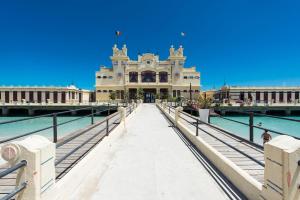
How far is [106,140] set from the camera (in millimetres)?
7859

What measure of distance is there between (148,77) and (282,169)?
6859cm

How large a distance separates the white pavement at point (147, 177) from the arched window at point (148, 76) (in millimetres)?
64109

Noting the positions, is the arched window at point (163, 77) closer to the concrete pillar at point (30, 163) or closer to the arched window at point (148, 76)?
the arched window at point (148, 76)

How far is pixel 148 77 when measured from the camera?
234ft

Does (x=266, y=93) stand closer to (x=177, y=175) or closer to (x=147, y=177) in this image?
(x=177, y=175)

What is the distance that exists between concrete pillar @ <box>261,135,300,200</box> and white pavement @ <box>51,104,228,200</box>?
3.21 feet

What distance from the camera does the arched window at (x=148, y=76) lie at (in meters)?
71.3

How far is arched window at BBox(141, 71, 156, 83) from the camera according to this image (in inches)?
2808

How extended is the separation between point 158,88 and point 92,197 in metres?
66.1

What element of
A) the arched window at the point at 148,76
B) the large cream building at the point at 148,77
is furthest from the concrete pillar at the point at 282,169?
the arched window at the point at 148,76

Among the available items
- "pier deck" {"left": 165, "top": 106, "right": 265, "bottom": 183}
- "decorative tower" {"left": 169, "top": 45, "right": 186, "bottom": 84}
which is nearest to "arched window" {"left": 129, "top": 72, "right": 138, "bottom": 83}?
"decorative tower" {"left": 169, "top": 45, "right": 186, "bottom": 84}

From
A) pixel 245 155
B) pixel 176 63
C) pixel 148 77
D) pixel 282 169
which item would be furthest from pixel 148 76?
pixel 282 169

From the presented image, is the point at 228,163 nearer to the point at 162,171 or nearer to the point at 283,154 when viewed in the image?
the point at 162,171

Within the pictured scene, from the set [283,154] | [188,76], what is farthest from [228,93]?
[283,154]
